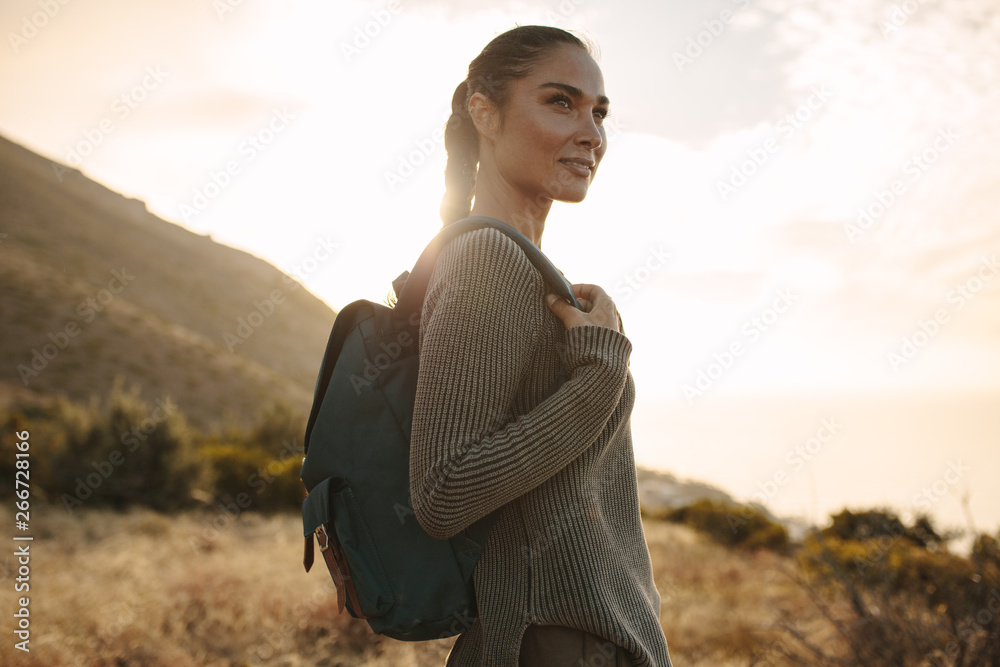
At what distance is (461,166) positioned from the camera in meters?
1.71

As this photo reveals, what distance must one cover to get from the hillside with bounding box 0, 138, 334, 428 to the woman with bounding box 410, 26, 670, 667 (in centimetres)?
1890

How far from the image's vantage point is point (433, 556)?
114 centimetres

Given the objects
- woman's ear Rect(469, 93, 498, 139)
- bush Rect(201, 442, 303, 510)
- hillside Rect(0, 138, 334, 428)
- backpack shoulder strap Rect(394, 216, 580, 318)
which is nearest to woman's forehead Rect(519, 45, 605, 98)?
woman's ear Rect(469, 93, 498, 139)

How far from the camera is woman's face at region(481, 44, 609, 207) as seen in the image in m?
1.44

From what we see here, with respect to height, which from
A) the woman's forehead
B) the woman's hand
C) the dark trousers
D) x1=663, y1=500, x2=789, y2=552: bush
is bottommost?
the dark trousers

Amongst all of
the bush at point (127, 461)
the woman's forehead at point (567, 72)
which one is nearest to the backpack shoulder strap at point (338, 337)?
the woman's forehead at point (567, 72)

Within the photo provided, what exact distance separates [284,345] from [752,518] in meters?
45.3

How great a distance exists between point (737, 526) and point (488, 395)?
1424cm

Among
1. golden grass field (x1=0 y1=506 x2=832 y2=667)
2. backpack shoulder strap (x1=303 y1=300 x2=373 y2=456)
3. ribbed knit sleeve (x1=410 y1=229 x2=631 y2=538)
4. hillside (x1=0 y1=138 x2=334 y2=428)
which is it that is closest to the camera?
ribbed knit sleeve (x1=410 y1=229 x2=631 y2=538)

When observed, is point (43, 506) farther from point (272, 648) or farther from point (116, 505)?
point (272, 648)

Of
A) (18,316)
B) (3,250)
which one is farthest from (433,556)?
(3,250)

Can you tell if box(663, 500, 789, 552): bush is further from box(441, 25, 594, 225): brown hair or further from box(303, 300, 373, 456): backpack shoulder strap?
box(303, 300, 373, 456): backpack shoulder strap

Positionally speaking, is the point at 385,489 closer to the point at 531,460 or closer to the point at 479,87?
the point at 531,460

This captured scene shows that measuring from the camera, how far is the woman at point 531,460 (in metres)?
1.03
